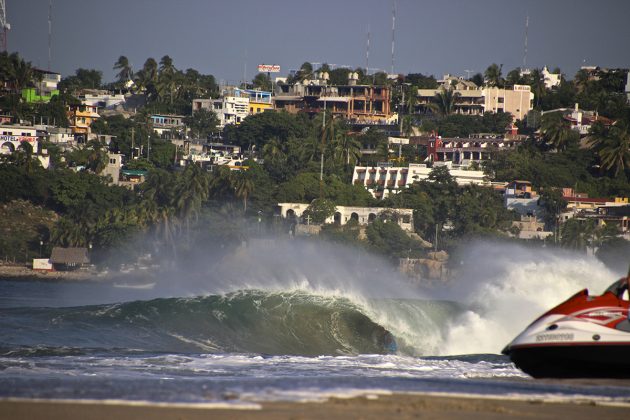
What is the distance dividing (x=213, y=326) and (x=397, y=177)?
76987 millimetres

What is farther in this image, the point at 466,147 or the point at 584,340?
the point at 466,147

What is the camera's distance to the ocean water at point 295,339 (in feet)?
57.0

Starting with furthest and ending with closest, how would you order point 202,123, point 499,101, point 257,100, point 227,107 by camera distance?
1. point 257,100
2. point 227,107
3. point 499,101
4. point 202,123

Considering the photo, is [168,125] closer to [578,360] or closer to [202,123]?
[202,123]

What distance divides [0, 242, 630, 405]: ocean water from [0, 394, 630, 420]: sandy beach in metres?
0.70

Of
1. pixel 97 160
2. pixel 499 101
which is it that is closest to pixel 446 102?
pixel 499 101

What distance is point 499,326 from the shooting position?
3200 centimetres

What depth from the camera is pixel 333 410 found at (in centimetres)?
1402

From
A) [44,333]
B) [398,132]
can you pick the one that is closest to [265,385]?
[44,333]

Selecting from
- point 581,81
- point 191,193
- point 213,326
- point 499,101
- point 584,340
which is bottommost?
point 213,326

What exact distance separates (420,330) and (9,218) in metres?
71.9

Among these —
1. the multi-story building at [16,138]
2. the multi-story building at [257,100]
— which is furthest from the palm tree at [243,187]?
the multi-story building at [257,100]

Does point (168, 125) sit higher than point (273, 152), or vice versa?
point (168, 125)

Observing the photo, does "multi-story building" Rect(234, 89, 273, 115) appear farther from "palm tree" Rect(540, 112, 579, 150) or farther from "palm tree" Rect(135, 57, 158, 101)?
"palm tree" Rect(540, 112, 579, 150)
